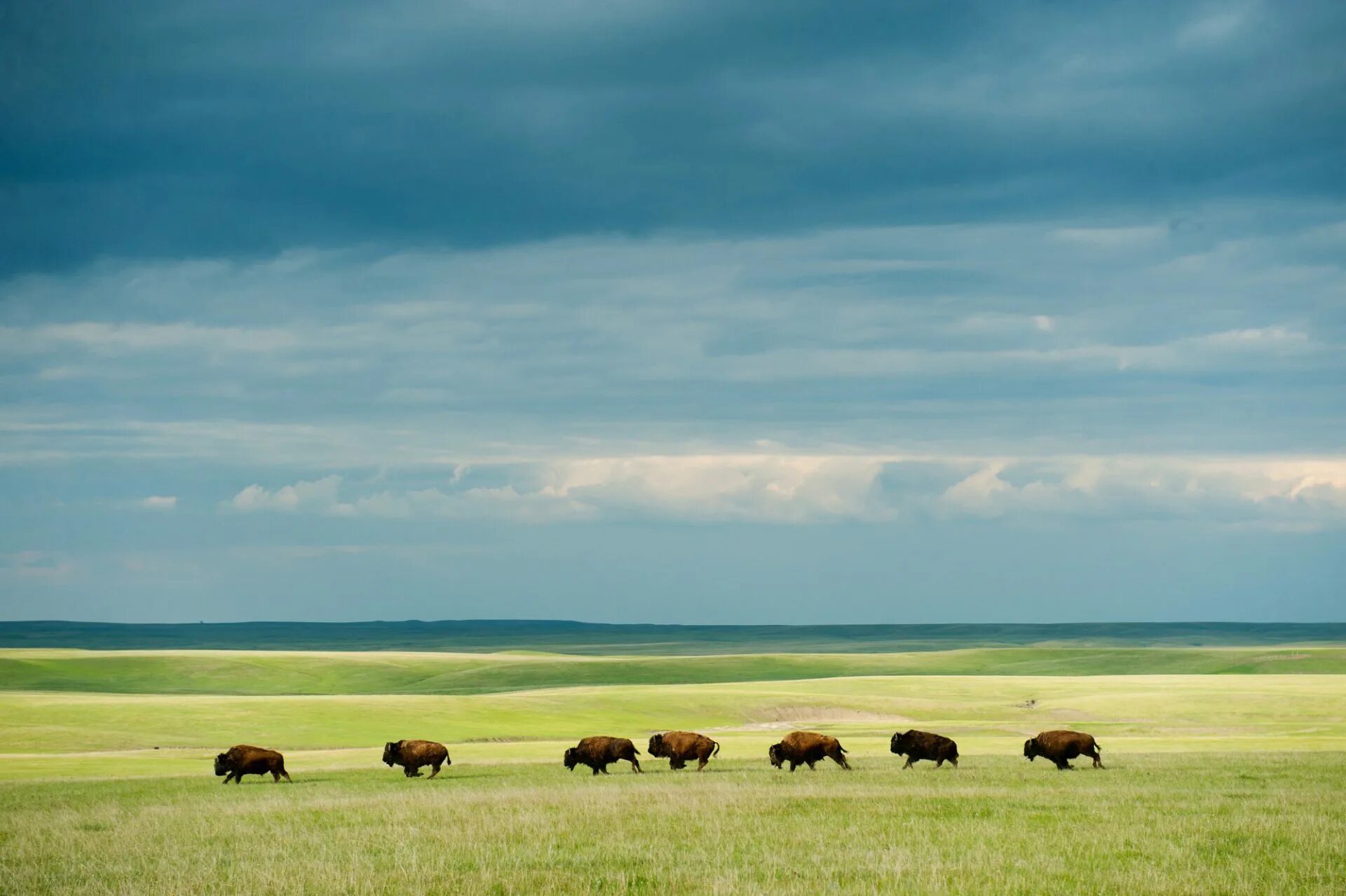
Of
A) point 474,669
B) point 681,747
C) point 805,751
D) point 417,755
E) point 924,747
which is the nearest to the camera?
point 805,751

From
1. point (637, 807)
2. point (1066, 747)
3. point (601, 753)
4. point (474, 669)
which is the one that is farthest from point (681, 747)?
point (474, 669)

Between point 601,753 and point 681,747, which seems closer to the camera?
point 601,753

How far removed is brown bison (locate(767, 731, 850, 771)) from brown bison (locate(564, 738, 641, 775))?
4.03 m

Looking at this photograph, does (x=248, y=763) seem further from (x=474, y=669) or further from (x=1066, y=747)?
(x=474, y=669)

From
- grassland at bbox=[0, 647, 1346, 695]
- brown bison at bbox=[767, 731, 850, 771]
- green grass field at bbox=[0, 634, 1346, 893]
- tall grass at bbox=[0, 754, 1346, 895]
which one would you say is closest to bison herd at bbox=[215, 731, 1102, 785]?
brown bison at bbox=[767, 731, 850, 771]

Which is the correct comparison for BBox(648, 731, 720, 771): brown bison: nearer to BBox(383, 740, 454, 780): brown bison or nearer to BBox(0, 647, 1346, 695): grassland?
BBox(383, 740, 454, 780): brown bison

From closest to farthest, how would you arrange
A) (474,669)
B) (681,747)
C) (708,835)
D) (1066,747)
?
(708,835) < (1066,747) < (681,747) < (474,669)

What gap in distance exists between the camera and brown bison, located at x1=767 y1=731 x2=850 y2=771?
116 feet

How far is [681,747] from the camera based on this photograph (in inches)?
1464

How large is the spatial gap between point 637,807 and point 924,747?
13.4 metres

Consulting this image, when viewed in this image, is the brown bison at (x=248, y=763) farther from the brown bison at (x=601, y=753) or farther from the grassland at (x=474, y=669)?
the grassland at (x=474, y=669)

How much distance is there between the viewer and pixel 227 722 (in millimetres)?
62531

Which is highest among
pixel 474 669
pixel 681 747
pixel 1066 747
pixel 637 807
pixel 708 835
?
pixel 708 835

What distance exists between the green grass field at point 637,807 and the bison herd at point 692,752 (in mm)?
677
